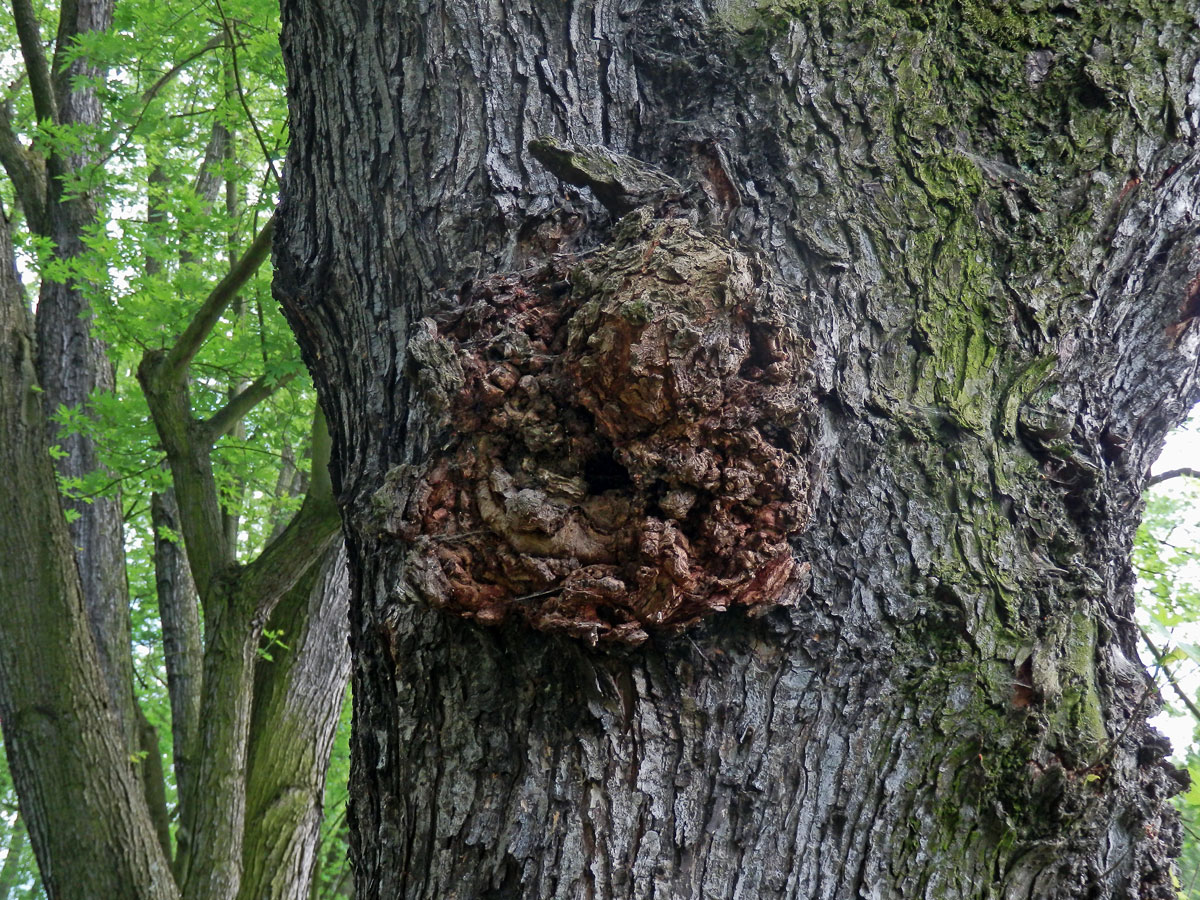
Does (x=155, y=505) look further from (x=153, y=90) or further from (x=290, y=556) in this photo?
(x=153, y=90)

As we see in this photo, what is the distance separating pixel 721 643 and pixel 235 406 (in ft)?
13.2

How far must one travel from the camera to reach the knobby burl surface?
1147mm

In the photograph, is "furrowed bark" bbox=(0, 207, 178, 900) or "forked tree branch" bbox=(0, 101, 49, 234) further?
"forked tree branch" bbox=(0, 101, 49, 234)

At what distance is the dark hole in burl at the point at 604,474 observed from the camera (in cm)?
125

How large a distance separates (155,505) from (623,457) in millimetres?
5874

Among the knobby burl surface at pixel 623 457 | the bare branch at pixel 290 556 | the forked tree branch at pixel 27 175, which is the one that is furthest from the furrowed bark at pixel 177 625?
the knobby burl surface at pixel 623 457

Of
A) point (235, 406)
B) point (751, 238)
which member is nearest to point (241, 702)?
point (235, 406)

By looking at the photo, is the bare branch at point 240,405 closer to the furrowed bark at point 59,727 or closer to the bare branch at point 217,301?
the bare branch at point 217,301

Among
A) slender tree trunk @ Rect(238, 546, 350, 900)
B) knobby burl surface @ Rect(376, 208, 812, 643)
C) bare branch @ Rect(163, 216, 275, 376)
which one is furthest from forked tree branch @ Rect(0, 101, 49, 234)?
knobby burl surface @ Rect(376, 208, 812, 643)

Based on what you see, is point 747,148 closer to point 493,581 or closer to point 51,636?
point 493,581

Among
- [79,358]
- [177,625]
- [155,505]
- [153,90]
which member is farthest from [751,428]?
[153,90]

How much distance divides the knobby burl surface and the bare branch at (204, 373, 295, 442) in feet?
11.7

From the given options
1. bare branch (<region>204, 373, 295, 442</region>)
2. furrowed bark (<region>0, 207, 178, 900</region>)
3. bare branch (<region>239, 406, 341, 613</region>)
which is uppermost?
bare branch (<region>204, 373, 295, 442</region>)

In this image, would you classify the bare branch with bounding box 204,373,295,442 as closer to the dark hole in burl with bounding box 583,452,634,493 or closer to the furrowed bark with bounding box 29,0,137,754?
the furrowed bark with bounding box 29,0,137,754
